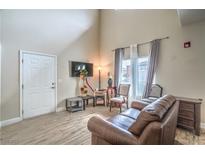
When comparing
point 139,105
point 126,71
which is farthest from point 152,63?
point 139,105

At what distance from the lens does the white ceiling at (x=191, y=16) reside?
8.72 feet

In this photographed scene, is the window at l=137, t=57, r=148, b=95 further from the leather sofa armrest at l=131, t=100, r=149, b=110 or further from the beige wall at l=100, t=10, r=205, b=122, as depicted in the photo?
the leather sofa armrest at l=131, t=100, r=149, b=110

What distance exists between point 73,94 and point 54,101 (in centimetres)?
76

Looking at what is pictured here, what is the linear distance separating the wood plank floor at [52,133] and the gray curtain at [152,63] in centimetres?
143

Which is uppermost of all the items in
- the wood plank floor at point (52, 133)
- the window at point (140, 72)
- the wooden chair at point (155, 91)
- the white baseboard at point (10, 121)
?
the window at point (140, 72)

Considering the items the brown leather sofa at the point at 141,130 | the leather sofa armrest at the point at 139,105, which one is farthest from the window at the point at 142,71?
the brown leather sofa at the point at 141,130

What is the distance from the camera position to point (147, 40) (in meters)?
4.39

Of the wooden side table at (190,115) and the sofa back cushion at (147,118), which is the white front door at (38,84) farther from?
the wooden side table at (190,115)

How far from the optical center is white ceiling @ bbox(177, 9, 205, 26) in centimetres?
266

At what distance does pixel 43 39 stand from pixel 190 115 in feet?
14.0

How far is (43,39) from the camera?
13.6 feet

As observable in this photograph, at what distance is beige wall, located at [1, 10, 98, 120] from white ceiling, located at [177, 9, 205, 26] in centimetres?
340

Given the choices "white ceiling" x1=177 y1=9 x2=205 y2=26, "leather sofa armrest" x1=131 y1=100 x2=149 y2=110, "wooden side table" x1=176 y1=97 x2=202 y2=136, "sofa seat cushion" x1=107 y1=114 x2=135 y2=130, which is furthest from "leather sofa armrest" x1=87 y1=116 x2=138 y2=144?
"white ceiling" x1=177 y1=9 x2=205 y2=26
